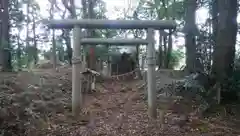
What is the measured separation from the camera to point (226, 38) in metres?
6.50

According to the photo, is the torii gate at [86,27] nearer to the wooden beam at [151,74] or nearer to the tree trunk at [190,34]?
the wooden beam at [151,74]

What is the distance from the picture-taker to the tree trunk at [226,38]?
6496 millimetres

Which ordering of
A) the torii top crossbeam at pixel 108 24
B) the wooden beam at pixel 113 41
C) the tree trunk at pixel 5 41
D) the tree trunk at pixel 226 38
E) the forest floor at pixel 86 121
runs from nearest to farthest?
1. the forest floor at pixel 86 121
2. the torii top crossbeam at pixel 108 24
3. the wooden beam at pixel 113 41
4. the tree trunk at pixel 226 38
5. the tree trunk at pixel 5 41

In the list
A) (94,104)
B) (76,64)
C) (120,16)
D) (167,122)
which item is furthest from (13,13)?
(167,122)

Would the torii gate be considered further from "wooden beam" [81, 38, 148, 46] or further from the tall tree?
the tall tree

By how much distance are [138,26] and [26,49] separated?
41.7ft

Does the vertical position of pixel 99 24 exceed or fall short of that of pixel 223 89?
it exceeds it

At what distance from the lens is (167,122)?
207 inches

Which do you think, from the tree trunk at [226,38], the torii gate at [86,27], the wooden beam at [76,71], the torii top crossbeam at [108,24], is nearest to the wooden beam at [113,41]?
the torii gate at [86,27]

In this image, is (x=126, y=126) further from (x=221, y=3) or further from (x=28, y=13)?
(x=28, y=13)

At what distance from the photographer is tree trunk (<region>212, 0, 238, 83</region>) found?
6.50 metres

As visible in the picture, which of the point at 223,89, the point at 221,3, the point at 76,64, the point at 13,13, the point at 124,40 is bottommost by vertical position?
the point at 223,89

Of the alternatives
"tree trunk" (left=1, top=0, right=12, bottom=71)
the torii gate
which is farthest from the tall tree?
"tree trunk" (left=1, top=0, right=12, bottom=71)

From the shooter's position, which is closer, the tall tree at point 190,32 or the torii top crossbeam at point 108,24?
the torii top crossbeam at point 108,24
